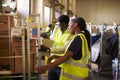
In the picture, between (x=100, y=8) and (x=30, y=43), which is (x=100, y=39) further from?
(x=100, y=8)

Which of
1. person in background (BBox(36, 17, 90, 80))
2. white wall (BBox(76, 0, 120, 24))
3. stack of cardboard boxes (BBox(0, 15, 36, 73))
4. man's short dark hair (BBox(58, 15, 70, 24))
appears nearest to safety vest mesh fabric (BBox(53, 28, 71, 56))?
man's short dark hair (BBox(58, 15, 70, 24))

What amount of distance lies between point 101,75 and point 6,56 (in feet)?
9.56

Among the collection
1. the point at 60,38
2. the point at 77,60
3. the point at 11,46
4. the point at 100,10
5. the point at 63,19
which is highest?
the point at 100,10

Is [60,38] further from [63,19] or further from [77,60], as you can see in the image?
[77,60]

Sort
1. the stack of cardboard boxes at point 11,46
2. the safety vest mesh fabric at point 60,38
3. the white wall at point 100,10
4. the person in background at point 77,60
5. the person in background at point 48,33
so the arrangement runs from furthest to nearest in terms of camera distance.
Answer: the white wall at point 100,10, the stack of cardboard boxes at point 11,46, the person in background at point 48,33, the safety vest mesh fabric at point 60,38, the person in background at point 77,60

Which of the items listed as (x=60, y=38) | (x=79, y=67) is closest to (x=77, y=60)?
(x=79, y=67)

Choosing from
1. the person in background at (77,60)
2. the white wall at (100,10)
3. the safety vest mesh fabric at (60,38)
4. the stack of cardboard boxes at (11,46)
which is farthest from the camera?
the white wall at (100,10)

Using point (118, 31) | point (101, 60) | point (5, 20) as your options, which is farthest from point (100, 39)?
point (5, 20)

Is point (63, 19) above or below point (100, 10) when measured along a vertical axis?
below

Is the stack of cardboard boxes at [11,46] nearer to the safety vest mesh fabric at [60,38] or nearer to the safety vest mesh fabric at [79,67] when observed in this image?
the safety vest mesh fabric at [60,38]

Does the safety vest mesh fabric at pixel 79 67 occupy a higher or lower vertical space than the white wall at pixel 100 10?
lower

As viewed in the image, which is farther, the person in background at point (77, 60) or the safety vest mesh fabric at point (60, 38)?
the safety vest mesh fabric at point (60, 38)

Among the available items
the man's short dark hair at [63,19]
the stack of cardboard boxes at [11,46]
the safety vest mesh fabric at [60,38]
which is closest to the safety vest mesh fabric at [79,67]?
the safety vest mesh fabric at [60,38]

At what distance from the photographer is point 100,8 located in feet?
64.4
